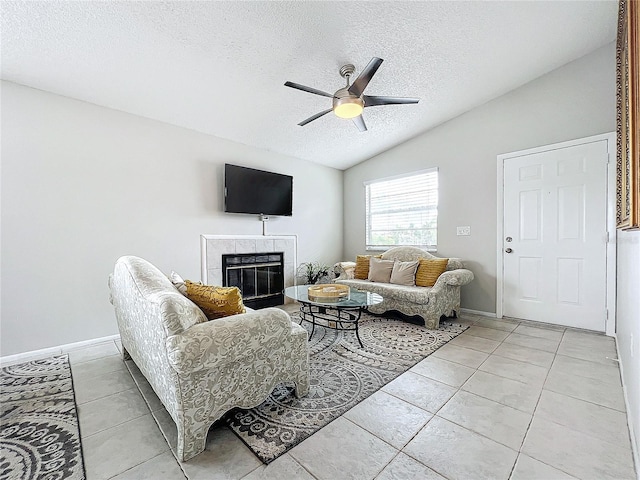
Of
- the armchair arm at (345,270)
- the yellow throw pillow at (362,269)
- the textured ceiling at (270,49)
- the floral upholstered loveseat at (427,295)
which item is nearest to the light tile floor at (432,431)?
the floral upholstered loveseat at (427,295)

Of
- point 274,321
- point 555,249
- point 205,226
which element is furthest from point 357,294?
point 555,249

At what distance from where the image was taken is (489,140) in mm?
3805

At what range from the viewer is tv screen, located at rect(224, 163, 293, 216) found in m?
3.88

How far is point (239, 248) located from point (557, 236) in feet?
13.5

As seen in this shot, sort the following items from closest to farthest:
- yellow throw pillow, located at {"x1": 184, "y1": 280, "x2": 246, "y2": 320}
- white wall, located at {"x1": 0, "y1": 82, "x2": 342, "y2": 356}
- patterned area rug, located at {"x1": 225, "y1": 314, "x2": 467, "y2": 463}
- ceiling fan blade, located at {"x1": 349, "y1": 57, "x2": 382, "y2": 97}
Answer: patterned area rug, located at {"x1": 225, "y1": 314, "x2": 467, "y2": 463}
yellow throw pillow, located at {"x1": 184, "y1": 280, "x2": 246, "y2": 320}
ceiling fan blade, located at {"x1": 349, "y1": 57, "x2": 382, "y2": 97}
white wall, located at {"x1": 0, "y1": 82, "x2": 342, "y2": 356}

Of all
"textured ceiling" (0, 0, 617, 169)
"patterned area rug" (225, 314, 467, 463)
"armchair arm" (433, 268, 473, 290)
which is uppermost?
"textured ceiling" (0, 0, 617, 169)

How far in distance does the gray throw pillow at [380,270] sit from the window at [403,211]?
31.1 inches

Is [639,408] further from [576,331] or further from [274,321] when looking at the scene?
[576,331]

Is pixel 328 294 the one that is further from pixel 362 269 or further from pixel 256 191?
pixel 256 191

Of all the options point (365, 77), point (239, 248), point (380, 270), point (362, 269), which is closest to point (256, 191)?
point (239, 248)

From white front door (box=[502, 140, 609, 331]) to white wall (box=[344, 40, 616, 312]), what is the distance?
0.59ft

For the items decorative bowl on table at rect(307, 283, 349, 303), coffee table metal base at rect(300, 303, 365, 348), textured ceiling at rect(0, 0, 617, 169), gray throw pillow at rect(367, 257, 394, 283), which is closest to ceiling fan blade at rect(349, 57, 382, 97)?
textured ceiling at rect(0, 0, 617, 169)

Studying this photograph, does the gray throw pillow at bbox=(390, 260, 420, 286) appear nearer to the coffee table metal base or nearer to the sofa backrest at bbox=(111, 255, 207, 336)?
the coffee table metal base

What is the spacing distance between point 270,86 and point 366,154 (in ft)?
8.22
